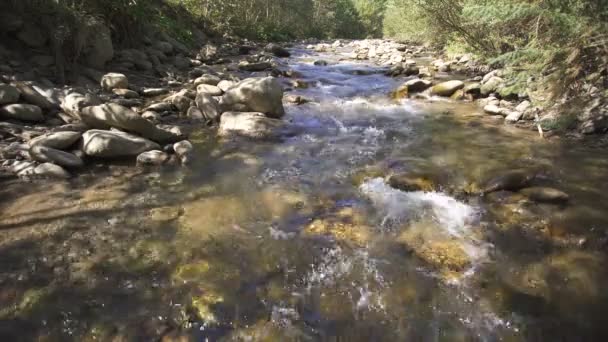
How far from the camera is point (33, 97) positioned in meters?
7.28

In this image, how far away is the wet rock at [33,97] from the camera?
7.25 metres

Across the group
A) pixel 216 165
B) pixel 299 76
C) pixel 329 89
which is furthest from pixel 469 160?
pixel 299 76

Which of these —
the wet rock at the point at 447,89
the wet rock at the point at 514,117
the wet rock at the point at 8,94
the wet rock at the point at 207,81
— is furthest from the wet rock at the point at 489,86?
the wet rock at the point at 8,94

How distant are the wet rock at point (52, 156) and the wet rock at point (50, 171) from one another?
0.13m

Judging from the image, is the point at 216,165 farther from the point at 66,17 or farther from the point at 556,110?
the point at 556,110

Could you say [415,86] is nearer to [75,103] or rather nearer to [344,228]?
[344,228]

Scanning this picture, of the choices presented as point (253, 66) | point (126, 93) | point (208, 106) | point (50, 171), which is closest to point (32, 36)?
point (126, 93)

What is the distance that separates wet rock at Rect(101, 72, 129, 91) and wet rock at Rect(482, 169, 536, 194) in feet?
25.7

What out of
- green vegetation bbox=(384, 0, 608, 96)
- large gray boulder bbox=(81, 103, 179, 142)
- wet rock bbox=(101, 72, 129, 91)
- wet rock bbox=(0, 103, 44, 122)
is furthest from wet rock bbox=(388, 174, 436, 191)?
wet rock bbox=(101, 72, 129, 91)

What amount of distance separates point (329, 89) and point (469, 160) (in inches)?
243

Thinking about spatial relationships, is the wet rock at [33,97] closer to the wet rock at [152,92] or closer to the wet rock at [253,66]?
the wet rock at [152,92]

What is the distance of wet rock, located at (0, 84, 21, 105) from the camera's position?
6795mm

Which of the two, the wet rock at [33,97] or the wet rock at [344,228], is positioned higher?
the wet rock at [33,97]

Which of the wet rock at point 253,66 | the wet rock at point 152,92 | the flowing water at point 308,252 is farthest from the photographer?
the wet rock at point 253,66
